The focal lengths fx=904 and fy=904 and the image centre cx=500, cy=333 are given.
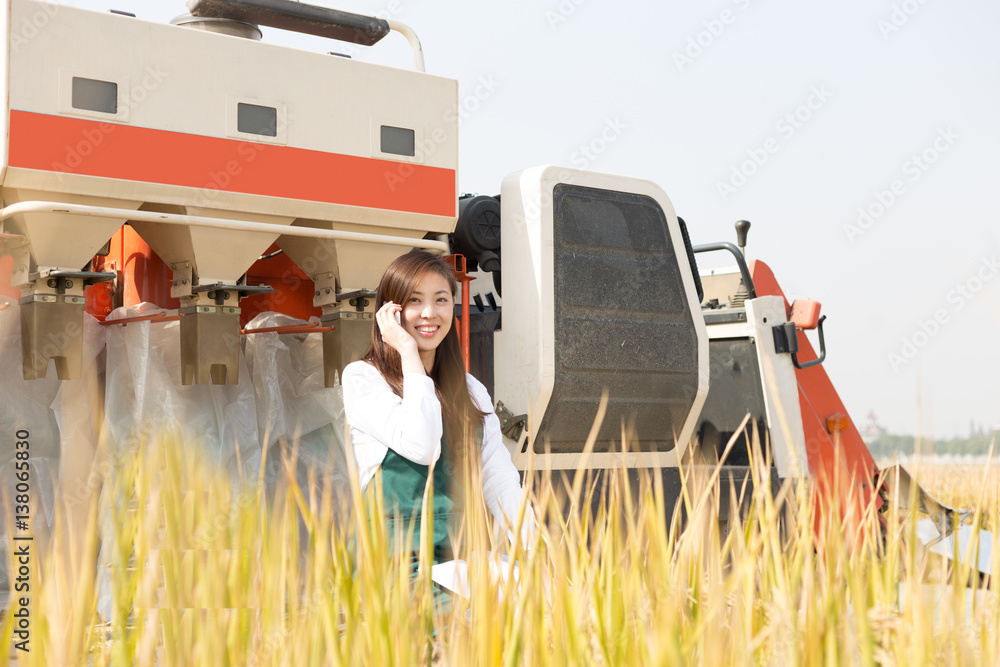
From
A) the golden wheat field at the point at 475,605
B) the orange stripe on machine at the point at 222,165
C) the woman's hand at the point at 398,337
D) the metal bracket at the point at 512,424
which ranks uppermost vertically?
the orange stripe on machine at the point at 222,165

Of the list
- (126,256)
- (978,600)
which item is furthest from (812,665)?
(126,256)

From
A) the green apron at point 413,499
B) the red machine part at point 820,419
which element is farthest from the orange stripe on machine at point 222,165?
the red machine part at point 820,419

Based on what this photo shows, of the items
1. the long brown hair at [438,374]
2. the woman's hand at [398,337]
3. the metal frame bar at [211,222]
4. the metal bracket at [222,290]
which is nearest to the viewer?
the woman's hand at [398,337]

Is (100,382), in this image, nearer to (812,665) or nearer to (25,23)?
(25,23)

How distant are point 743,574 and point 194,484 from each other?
33.4 inches

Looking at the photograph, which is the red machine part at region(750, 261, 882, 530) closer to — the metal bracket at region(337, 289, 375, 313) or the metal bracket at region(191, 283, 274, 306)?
the metal bracket at region(337, 289, 375, 313)

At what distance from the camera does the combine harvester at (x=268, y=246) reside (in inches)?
92.0

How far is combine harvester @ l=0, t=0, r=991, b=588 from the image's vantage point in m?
2.34

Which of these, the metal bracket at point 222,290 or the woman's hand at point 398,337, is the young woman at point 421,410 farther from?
the metal bracket at point 222,290

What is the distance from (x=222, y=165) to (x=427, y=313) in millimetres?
904

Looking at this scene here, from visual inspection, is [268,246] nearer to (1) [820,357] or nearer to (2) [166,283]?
(2) [166,283]

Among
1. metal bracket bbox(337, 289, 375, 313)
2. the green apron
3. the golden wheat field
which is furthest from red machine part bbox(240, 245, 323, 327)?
the golden wheat field

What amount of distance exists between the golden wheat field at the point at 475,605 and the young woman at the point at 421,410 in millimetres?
402

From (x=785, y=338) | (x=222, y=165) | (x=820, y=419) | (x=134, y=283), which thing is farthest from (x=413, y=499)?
(x=820, y=419)
